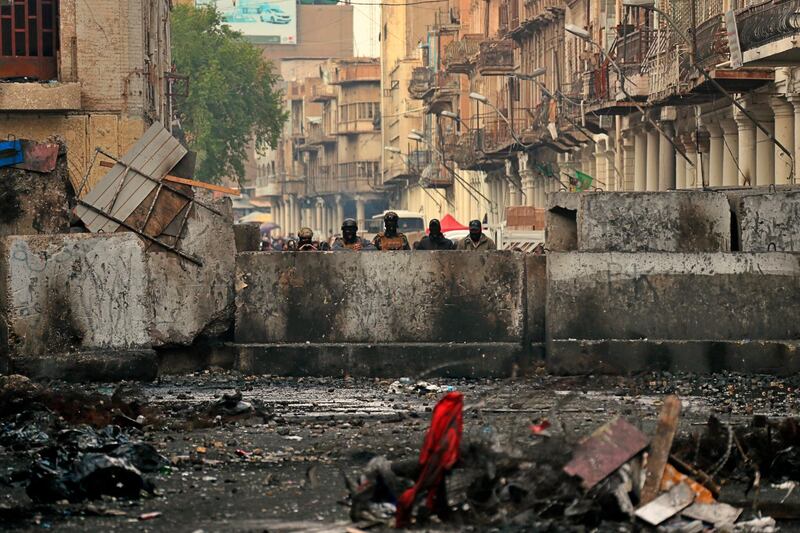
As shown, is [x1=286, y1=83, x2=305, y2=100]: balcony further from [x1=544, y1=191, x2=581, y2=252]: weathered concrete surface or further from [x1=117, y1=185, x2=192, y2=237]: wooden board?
[x1=117, y1=185, x2=192, y2=237]: wooden board

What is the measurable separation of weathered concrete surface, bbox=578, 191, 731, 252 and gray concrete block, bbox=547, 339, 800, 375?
3.24ft

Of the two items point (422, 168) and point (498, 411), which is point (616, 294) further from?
point (422, 168)

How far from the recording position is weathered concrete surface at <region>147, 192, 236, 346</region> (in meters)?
15.8

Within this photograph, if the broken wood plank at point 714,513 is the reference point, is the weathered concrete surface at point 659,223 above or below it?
above

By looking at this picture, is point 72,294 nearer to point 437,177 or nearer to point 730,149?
point 730,149

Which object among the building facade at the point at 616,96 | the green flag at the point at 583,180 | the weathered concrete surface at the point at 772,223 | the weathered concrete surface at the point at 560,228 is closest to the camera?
the weathered concrete surface at the point at 772,223

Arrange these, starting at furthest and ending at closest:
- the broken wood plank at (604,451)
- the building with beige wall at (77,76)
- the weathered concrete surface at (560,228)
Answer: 1. the building with beige wall at (77,76)
2. the weathered concrete surface at (560,228)
3. the broken wood plank at (604,451)

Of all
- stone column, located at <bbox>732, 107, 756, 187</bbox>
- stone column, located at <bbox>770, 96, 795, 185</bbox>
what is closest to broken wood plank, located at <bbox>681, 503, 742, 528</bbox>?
stone column, located at <bbox>770, 96, 795, 185</bbox>

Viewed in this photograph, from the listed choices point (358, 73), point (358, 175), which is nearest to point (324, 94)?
point (358, 73)

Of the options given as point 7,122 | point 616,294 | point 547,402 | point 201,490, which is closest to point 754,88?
point 7,122

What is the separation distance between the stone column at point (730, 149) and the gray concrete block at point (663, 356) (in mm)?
23580

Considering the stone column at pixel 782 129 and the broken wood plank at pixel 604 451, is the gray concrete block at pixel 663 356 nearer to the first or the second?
A: the broken wood plank at pixel 604 451

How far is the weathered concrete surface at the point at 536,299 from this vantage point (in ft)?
53.0

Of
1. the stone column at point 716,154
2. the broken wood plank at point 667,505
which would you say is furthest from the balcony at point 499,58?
the broken wood plank at point 667,505
